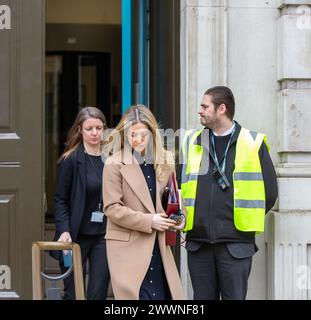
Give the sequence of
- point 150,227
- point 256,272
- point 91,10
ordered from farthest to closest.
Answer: point 91,10, point 256,272, point 150,227

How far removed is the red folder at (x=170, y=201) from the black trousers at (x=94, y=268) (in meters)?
0.93

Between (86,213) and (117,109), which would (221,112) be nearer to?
(86,213)

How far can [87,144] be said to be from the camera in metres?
6.34

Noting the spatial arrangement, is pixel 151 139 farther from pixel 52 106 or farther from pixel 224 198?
pixel 52 106

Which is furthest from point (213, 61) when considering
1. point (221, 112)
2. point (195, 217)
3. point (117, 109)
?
point (117, 109)

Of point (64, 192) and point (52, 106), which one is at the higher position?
point (52, 106)

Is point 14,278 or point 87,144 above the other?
point 87,144

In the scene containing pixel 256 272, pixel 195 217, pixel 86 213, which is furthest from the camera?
pixel 256 272

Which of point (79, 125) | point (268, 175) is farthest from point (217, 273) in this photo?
point (79, 125)

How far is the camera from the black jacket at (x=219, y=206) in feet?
19.0

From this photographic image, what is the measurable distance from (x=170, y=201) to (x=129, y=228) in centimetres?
33

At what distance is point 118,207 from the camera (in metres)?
5.31

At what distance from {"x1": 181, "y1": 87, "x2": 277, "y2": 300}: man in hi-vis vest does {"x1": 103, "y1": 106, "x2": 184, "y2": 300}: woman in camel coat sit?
1.55 ft

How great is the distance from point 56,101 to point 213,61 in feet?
20.1
